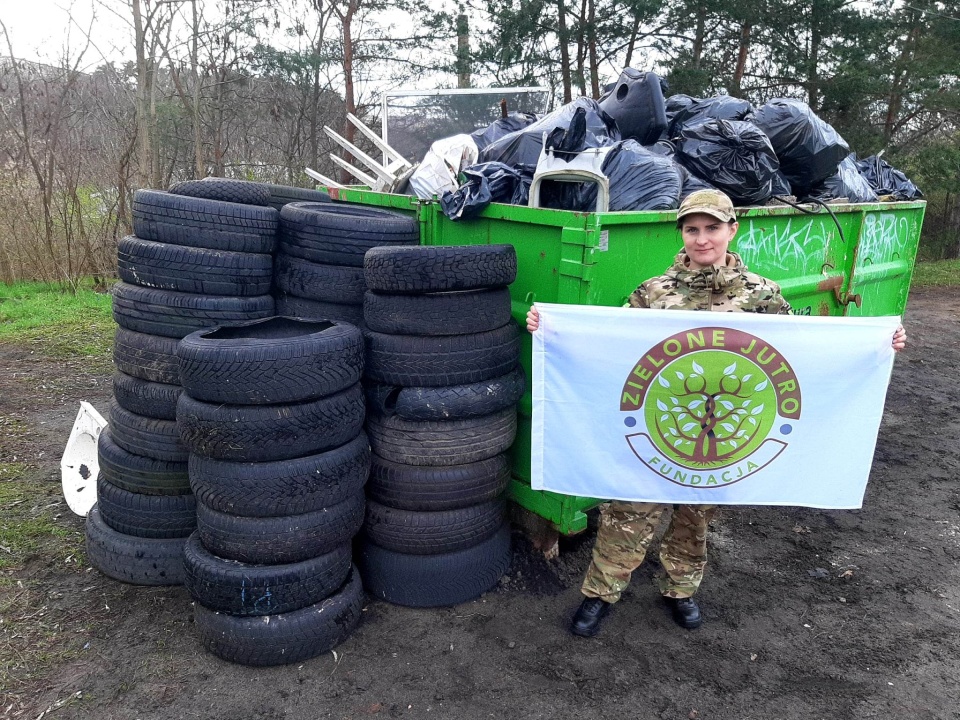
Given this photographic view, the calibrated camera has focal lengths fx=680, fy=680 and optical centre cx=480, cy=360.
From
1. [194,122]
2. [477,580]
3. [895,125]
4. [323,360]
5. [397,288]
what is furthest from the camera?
[895,125]

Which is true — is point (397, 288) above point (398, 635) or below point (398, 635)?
above

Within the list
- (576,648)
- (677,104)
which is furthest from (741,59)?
(576,648)

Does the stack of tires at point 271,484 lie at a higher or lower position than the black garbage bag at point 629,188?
lower

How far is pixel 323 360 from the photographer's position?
9.30 feet

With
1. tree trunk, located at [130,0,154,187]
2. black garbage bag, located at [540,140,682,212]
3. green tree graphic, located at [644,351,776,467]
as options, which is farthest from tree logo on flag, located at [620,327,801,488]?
tree trunk, located at [130,0,154,187]

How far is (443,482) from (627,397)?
0.95 m

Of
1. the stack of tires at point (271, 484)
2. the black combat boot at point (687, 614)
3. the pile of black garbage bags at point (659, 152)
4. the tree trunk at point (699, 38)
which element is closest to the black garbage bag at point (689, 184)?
the pile of black garbage bags at point (659, 152)

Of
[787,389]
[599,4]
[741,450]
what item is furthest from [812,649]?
[599,4]

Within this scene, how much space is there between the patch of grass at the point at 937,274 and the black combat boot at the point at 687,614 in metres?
11.7

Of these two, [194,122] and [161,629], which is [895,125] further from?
[161,629]

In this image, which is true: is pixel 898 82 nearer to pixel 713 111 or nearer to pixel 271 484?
pixel 713 111

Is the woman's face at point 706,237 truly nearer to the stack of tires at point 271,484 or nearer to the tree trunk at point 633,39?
the stack of tires at point 271,484

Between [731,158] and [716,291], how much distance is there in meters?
1.48

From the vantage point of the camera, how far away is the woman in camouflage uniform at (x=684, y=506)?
2818 millimetres
